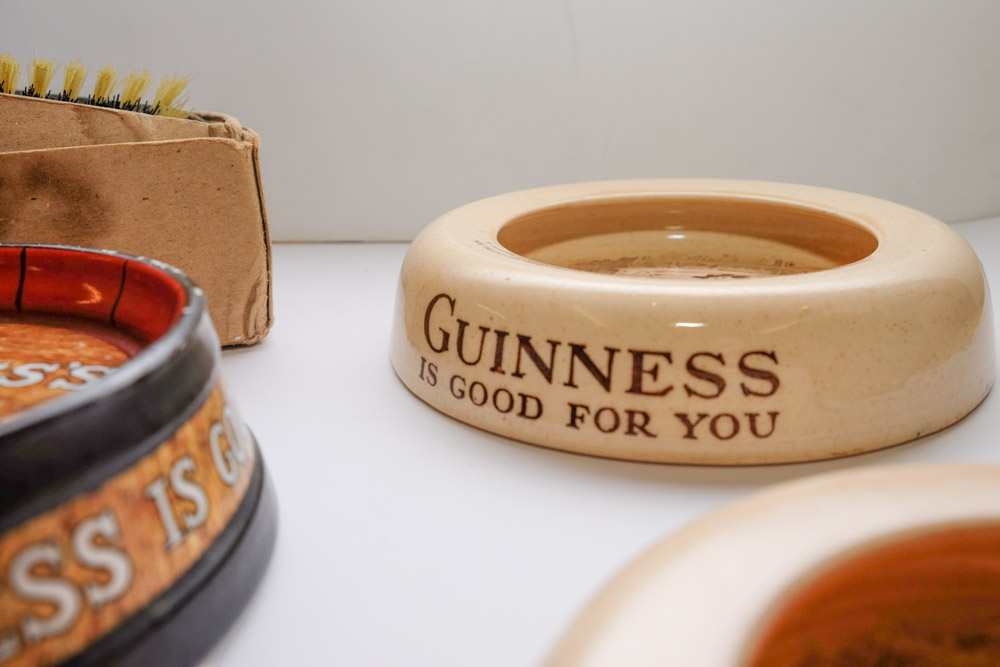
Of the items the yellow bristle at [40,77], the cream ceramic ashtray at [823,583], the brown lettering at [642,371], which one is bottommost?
the brown lettering at [642,371]

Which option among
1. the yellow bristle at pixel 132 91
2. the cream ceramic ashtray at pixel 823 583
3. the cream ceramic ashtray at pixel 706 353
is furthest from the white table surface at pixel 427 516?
the yellow bristle at pixel 132 91

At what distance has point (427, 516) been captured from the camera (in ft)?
1.89

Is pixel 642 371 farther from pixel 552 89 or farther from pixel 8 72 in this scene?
pixel 552 89

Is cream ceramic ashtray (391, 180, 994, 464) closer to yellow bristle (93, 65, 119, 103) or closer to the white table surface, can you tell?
the white table surface

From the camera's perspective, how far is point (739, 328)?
0.59 metres

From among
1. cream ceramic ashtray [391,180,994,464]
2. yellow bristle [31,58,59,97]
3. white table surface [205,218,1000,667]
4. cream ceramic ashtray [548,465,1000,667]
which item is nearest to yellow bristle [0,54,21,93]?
yellow bristle [31,58,59,97]

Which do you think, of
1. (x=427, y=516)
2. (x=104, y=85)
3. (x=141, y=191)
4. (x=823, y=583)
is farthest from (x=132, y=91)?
(x=823, y=583)

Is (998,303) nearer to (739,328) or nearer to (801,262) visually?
(801,262)

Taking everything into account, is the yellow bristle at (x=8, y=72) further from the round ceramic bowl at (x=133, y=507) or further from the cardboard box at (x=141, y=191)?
the round ceramic bowl at (x=133, y=507)

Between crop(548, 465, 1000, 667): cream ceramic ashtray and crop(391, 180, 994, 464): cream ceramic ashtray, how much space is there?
0.35 m

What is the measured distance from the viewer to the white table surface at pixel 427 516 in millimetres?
456

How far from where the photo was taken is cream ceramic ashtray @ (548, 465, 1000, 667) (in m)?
0.19

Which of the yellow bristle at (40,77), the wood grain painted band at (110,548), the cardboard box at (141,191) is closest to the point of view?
the wood grain painted band at (110,548)

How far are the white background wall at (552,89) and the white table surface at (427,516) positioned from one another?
0.60 meters
